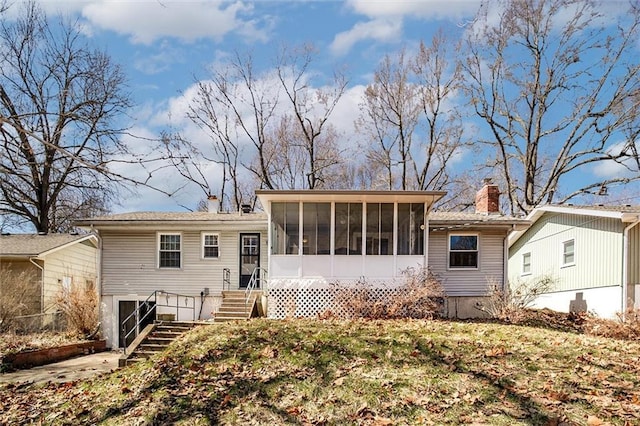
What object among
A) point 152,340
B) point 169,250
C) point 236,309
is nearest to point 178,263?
point 169,250

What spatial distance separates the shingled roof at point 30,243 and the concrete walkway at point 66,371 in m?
6.55

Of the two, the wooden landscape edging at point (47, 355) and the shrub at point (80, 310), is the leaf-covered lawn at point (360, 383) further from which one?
the shrub at point (80, 310)

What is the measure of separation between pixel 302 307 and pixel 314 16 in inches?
328

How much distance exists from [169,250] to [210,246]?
1487 mm

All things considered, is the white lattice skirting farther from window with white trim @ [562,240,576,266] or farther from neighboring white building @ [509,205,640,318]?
window with white trim @ [562,240,576,266]

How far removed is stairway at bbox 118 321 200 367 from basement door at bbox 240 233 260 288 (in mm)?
3534

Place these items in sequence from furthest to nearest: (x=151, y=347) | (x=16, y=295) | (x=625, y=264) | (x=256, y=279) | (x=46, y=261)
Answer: (x=46, y=261)
(x=256, y=279)
(x=16, y=295)
(x=625, y=264)
(x=151, y=347)

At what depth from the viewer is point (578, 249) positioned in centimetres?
1756

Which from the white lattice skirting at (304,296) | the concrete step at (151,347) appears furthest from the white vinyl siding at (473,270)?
the concrete step at (151,347)

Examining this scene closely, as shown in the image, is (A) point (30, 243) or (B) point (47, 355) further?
(A) point (30, 243)

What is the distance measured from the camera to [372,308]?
1453 cm

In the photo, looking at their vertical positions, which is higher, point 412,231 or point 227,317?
point 412,231

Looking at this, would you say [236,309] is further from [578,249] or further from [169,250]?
[578,249]

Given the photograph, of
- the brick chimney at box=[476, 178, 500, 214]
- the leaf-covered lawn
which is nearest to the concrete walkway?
the leaf-covered lawn
